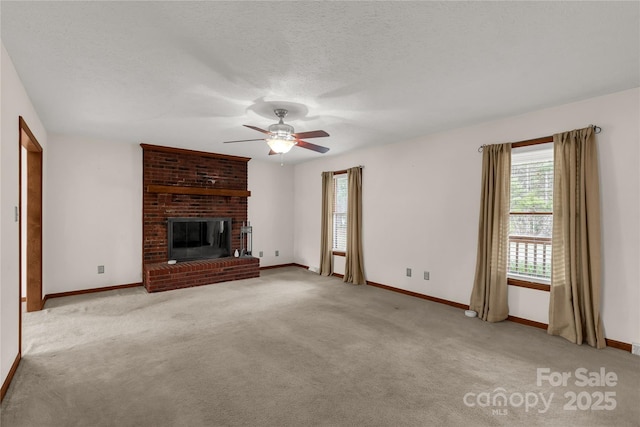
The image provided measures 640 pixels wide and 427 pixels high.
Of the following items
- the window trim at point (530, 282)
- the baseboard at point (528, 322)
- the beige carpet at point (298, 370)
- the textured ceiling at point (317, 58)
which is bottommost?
the beige carpet at point (298, 370)

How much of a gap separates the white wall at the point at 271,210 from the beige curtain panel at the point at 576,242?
17.5 ft

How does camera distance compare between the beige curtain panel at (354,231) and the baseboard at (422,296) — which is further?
the beige curtain panel at (354,231)

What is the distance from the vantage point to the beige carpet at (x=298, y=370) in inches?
80.6

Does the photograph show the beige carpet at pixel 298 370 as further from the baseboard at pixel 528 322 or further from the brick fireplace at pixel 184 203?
the brick fireplace at pixel 184 203

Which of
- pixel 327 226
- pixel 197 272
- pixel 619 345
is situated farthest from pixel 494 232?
pixel 197 272

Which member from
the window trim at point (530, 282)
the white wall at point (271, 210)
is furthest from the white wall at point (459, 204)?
the white wall at point (271, 210)

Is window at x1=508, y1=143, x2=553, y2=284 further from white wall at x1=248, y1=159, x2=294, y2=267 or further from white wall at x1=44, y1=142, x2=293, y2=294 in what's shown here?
white wall at x1=44, y1=142, x2=293, y2=294

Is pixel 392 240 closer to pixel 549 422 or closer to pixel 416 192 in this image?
pixel 416 192

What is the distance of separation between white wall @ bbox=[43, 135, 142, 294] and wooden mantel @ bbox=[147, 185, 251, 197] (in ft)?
1.15

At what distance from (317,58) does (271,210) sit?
5151 millimetres

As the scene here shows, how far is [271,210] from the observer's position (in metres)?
7.29

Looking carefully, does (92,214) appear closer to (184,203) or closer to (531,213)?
(184,203)

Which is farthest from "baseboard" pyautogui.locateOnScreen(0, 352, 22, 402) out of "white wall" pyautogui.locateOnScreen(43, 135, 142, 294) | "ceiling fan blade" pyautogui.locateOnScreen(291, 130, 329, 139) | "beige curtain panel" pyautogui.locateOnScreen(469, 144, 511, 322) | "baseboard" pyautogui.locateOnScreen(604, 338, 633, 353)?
"baseboard" pyautogui.locateOnScreen(604, 338, 633, 353)

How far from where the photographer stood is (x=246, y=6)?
1.80 m
